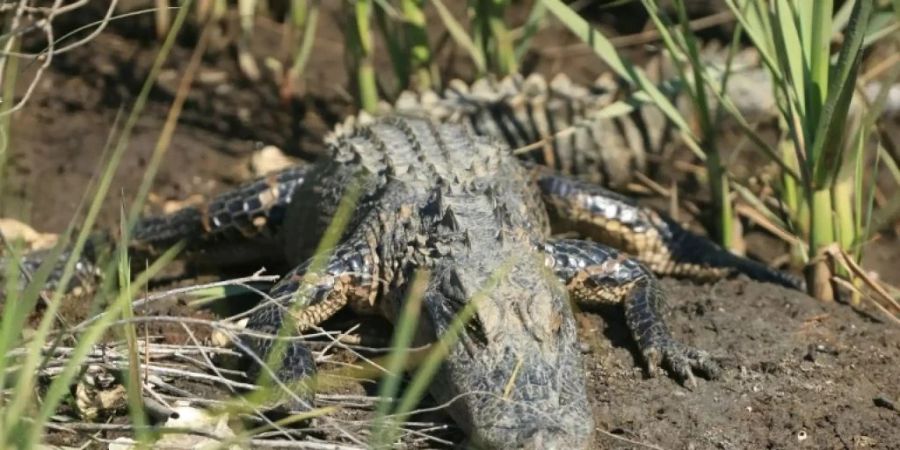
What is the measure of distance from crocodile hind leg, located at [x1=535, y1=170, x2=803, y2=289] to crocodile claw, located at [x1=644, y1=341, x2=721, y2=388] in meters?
1.13

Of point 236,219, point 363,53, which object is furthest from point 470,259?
point 363,53

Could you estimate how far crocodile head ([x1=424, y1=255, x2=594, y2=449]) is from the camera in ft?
11.5

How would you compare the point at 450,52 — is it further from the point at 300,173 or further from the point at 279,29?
the point at 300,173

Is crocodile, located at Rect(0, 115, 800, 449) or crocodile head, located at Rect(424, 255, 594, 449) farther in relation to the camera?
crocodile, located at Rect(0, 115, 800, 449)

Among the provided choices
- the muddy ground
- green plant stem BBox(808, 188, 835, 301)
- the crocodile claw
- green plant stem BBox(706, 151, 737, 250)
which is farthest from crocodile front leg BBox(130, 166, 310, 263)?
green plant stem BBox(808, 188, 835, 301)

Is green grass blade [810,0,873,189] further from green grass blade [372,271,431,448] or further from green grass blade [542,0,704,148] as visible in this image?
green grass blade [372,271,431,448]

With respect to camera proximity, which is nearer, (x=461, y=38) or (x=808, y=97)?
(x=808, y=97)

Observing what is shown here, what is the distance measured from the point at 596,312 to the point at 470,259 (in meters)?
0.87

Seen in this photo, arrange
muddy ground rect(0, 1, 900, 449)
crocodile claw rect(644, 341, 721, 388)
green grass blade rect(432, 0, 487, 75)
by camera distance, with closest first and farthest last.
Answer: muddy ground rect(0, 1, 900, 449), crocodile claw rect(644, 341, 721, 388), green grass blade rect(432, 0, 487, 75)

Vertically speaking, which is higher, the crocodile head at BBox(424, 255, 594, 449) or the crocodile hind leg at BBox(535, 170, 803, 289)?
the crocodile head at BBox(424, 255, 594, 449)

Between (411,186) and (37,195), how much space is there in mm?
2295

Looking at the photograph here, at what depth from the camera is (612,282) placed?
4746 millimetres

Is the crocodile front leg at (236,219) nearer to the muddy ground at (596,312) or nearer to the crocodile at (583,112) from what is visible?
the muddy ground at (596,312)

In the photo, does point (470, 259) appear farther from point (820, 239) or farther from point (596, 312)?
point (820, 239)
